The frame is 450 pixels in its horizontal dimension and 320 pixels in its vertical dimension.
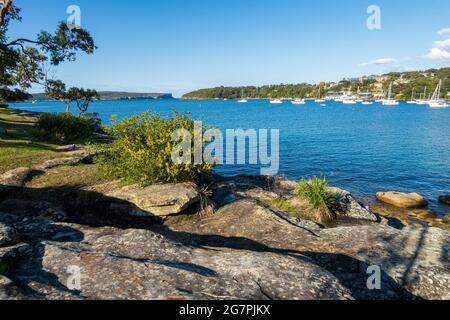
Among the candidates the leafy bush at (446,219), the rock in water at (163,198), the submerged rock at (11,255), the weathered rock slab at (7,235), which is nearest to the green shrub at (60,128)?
the rock in water at (163,198)

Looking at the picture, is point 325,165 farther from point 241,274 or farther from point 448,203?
point 241,274

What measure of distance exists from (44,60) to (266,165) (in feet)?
89.0

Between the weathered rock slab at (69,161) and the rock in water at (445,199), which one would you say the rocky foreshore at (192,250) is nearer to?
the weathered rock slab at (69,161)

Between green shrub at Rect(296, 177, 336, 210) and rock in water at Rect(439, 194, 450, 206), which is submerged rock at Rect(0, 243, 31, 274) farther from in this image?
rock in water at Rect(439, 194, 450, 206)

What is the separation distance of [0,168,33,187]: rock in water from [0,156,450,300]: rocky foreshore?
11 centimetres

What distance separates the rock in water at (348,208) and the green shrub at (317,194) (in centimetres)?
55

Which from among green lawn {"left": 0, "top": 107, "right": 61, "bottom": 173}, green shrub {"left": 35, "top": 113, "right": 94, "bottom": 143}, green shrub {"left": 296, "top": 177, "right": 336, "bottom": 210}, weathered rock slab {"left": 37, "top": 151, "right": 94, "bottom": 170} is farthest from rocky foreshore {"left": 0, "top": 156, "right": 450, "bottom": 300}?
green shrub {"left": 35, "top": 113, "right": 94, "bottom": 143}

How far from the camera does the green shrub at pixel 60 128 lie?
28.8 m

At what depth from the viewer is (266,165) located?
3859cm

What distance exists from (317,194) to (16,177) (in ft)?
52.5

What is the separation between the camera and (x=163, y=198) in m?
13.0
